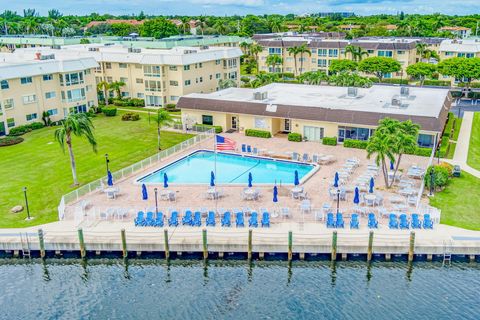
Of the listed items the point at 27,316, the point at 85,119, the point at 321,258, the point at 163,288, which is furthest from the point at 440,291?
the point at 85,119

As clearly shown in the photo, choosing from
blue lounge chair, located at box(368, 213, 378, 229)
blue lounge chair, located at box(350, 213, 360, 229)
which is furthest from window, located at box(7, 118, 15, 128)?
blue lounge chair, located at box(368, 213, 378, 229)

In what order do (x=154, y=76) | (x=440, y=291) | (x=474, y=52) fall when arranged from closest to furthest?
(x=440, y=291), (x=154, y=76), (x=474, y=52)

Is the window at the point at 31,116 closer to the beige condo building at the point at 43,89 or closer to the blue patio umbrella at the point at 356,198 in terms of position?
the beige condo building at the point at 43,89

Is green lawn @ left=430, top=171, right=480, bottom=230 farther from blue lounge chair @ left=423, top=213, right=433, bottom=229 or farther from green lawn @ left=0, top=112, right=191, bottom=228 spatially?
green lawn @ left=0, top=112, right=191, bottom=228

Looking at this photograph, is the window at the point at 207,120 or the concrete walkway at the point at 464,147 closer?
the concrete walkway at the point at 464,147

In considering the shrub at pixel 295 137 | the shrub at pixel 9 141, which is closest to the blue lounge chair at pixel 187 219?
the shrub at pixel 295 137

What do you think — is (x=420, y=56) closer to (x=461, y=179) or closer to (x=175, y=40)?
(x=175, y=40)

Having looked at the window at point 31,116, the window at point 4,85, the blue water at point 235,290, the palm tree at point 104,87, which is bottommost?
the blue water at point 235,290
